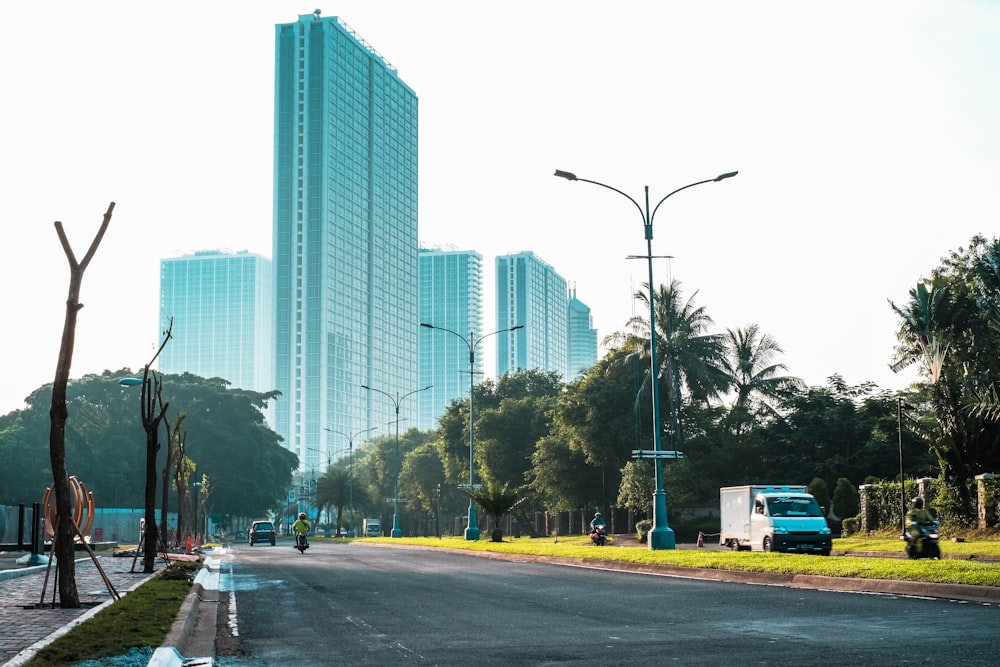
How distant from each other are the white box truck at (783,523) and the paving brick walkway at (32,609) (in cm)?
1772

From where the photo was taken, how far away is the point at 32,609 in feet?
45.8

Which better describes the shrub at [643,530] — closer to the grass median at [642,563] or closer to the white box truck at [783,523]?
the grass median at [642,563]

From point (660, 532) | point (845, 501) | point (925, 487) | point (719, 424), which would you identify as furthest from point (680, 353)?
point (660, 532)

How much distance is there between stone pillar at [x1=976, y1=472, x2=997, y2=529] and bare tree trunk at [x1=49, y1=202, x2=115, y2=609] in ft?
97.2

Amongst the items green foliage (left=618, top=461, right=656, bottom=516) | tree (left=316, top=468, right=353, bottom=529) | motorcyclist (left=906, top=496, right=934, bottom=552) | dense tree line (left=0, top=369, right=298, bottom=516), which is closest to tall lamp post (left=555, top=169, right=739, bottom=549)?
motorcyclist (left=906, top=496, right=934, bottom=552)

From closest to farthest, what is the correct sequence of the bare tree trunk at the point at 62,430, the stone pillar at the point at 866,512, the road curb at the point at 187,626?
1. the road curb at the point at 187,626
2. the bare tree trunk at the point at 62,430
3. the stone pillar at the point at 866,512

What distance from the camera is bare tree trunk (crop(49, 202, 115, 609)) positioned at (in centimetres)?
1346

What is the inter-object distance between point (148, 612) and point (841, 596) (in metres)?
9.99

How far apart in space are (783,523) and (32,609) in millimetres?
23318

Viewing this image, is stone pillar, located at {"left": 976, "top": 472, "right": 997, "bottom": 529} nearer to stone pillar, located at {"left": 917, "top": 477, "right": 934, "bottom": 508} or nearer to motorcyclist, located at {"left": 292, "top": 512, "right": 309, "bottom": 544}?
stone pillar, located at {"left": 917, "top": 477, "right": 934, "bottom": 508}

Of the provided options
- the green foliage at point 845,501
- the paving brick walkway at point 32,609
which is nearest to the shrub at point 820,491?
the green foliage at point 845,501

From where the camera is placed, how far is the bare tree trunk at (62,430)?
44.2 ft

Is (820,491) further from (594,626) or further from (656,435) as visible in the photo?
(594,626)

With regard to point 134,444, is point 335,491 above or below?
below
